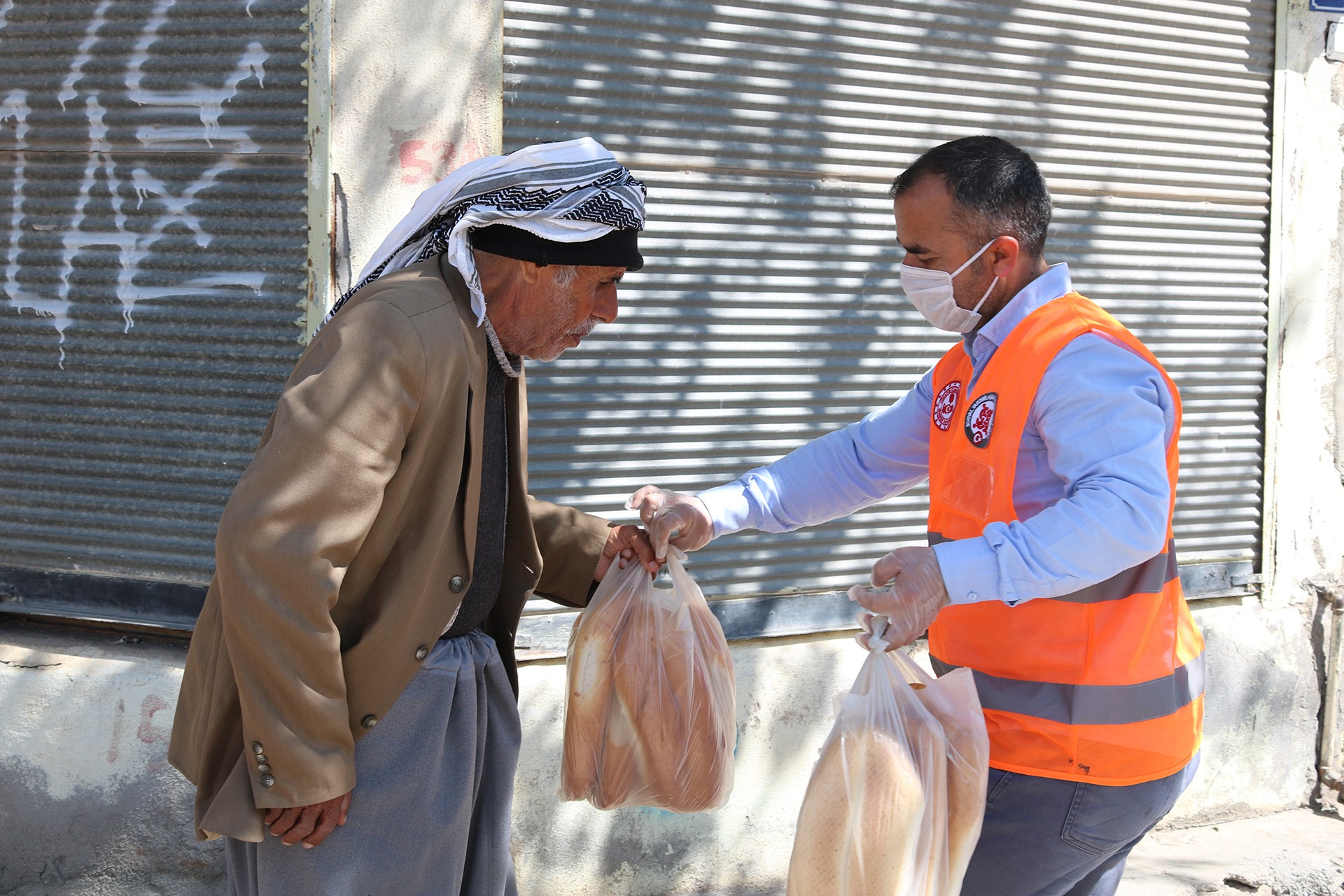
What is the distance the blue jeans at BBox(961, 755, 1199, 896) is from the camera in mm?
2002

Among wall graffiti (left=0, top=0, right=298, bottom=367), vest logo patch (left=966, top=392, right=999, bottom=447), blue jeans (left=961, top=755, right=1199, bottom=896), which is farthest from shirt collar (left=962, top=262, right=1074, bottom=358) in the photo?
wall graffiti (left=0, top=0, right=298, bottom=367)

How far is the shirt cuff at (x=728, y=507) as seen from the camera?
2568 mm

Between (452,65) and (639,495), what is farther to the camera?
(452,65)

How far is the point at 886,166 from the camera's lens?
12.6 ft

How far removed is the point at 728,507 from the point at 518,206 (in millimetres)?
920

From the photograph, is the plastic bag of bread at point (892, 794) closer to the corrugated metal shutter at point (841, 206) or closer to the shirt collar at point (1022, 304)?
the shirt collar at point (1022, 304)

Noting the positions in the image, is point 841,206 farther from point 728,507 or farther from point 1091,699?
point 1091,699

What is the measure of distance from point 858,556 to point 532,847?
147cm

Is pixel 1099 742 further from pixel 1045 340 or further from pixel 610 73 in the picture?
pixel 610 73

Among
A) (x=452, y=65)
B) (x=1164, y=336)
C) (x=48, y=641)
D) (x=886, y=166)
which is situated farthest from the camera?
(x=1164, y=336)

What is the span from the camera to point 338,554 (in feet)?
5.67

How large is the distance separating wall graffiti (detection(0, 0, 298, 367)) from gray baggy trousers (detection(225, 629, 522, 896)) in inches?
71.1

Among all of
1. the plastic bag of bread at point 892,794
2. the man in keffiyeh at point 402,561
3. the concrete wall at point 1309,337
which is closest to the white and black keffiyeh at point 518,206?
the man in keffiyeh at point 402,561

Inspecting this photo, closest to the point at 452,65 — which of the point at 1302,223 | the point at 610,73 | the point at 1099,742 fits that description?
the point at 610,73
